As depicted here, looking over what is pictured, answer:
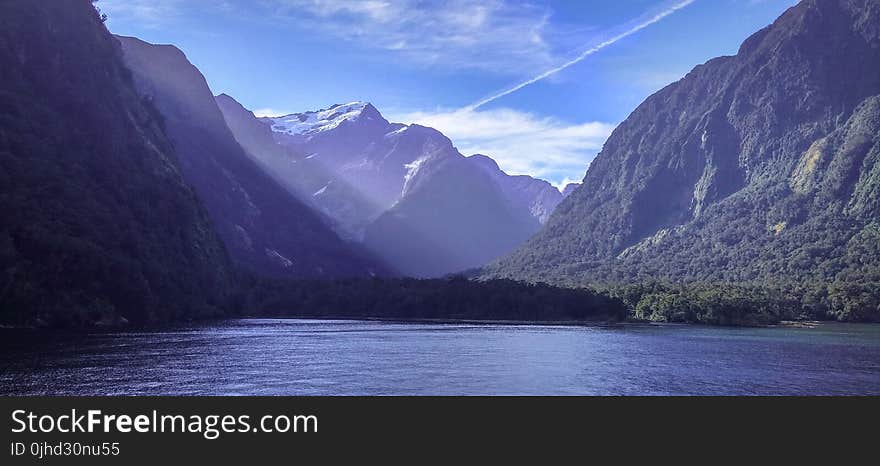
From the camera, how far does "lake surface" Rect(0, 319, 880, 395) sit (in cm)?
7994

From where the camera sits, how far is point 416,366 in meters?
100

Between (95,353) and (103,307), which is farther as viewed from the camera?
(103,307)

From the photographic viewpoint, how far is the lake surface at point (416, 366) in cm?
7994

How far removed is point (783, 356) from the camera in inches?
4961
